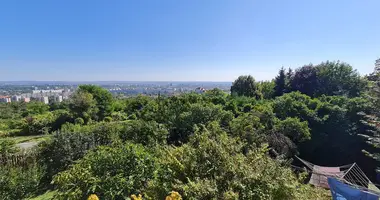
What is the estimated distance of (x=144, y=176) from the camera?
3.69 m

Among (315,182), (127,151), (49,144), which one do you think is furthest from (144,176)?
(315,182)

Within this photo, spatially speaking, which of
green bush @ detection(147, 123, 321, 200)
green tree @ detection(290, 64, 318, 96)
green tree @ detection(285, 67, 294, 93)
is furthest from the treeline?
green tree @ detection(285, 67, 294, 93)

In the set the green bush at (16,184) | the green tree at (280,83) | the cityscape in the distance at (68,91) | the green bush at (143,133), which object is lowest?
the cityscape in the distance at (68,91)

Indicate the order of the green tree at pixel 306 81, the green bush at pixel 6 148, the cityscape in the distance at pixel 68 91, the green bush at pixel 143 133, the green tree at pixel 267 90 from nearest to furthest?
the green bush at pixel 6 148 < the green bush at pixel 143 133 < the green tree at pixel 306 81 < the green tree at pixel 267 90 < the cityscape in the distance at pixel 68 91

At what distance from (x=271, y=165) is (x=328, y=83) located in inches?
788

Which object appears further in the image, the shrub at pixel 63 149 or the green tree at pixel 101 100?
the green tree at pixel 101 100

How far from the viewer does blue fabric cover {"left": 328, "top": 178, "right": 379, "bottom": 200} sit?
3877 millimetres

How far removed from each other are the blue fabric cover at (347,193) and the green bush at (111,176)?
12.4 feet

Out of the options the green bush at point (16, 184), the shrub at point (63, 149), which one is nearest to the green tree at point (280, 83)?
the shrub at point (63, 149)

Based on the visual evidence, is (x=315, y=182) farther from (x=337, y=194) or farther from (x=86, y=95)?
(x=86, y=95)

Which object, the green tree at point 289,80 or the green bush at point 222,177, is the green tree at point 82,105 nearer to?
the green bush at point 222,177

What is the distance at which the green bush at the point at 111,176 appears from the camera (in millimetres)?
3359

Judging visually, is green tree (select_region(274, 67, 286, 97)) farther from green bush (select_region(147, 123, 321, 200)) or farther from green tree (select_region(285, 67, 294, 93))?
green bush (select_region(147, 123, 321, 200))

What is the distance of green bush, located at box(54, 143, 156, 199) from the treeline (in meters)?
0.02
